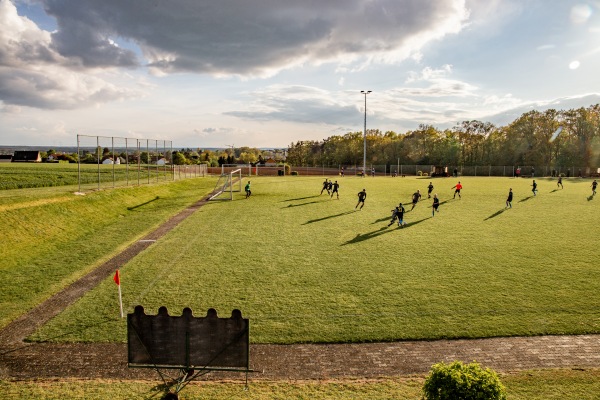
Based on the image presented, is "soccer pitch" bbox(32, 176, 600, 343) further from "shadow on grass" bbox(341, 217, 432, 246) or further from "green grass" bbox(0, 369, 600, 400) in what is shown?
"green grass" bbox(0, 369, 600, 400)

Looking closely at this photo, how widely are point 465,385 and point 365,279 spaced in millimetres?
9058

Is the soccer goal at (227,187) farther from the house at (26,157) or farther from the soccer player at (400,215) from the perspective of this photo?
the house at (26,157)

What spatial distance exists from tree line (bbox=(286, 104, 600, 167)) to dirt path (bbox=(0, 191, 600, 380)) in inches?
3681

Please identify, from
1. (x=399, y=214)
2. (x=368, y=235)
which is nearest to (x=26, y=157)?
(x=368, y=235)

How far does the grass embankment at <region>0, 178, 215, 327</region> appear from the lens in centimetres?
1426

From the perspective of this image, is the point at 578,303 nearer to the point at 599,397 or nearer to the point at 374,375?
the point at 599,397

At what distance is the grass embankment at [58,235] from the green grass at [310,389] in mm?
4559

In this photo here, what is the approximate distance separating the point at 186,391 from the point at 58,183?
33.8 m

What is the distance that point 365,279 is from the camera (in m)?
15.0

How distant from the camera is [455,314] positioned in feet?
39.0

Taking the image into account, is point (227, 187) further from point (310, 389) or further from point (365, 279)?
point (310, 389)

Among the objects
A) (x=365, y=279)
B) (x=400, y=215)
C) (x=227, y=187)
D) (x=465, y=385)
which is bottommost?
(x=365, y=279)

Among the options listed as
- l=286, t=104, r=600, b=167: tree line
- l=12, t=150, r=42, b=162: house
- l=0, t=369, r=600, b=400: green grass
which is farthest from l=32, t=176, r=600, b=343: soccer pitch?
l=12, t=150, r=42, b=162: house

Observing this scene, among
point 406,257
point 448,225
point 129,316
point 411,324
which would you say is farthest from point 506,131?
point 129,316
